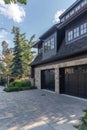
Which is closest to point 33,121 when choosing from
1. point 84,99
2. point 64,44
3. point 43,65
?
point 84,99

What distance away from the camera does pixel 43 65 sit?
68.3ft

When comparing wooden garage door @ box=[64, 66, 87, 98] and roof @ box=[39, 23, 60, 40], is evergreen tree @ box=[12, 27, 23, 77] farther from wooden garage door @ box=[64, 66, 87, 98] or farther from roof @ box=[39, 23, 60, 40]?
wooden garage door @ box=[64, 66, 87, 98]

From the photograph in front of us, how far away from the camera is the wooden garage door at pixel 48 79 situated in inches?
754

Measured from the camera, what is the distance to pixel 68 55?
14250 millimetres

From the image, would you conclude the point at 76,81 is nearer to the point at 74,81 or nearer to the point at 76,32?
the point at 74,81

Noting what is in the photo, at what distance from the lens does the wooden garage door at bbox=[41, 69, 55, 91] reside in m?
19.2

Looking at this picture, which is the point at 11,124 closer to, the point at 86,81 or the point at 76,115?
the point at 76,115

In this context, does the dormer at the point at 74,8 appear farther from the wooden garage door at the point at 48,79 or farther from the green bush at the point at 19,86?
the green bush at the point at 19,86

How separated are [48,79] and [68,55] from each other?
664 cm

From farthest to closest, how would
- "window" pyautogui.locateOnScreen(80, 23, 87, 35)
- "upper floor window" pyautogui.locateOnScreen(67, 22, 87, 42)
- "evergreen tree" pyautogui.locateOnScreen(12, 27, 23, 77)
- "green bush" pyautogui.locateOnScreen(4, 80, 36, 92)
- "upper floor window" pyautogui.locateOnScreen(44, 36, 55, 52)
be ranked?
"evergreen tree" pyautogui.locateOnScreen(12, 27, 23, 77), "green bush" pyautogui.locateOnScreen(4, 80, 36, 92), "upper floor window" pyautogui.locateOnScreen(44, 36, 55, 52), "upper floor window" pyautogui.locateOnScreen(67, 22, 87, 42), "window" pyautogui.locateOnScreen(80, 23, 87, 35)

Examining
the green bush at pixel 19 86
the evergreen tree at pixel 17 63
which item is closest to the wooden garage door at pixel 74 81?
the green bush at pixel 19 86

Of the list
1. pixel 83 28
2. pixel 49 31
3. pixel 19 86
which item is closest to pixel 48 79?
pixel 19 86

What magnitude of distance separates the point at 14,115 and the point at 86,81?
237 inches

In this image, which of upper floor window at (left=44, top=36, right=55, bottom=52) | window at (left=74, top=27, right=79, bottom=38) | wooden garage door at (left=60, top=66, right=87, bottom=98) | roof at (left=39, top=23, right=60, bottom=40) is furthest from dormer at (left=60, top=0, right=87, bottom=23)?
wooden garage door at (left=60, top=66, right=87, bottom=98)
